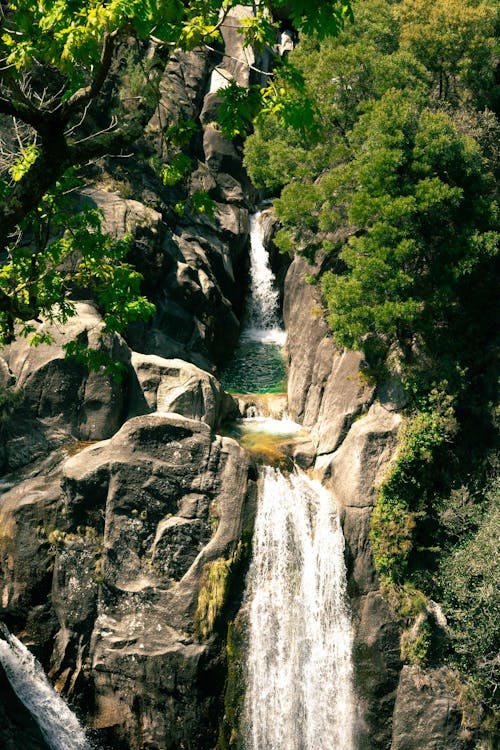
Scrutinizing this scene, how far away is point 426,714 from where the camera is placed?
15.5 m

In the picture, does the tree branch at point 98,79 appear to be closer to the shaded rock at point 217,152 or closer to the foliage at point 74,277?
the foliage at point 74,277

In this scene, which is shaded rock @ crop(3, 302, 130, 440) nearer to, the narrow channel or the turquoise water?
the narrow channel

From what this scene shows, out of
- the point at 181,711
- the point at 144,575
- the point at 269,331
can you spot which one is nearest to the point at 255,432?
the point at 144,575

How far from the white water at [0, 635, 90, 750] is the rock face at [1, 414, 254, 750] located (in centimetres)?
33

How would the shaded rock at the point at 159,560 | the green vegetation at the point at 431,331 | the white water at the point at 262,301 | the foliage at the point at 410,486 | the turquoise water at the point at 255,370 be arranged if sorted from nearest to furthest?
the shaded rock at the point at 159,560, the green vegetation at the point at 431,331, the foliage at the point at 410,486, the turquoise water at the point at 255,370, the white water at the point at 262,301

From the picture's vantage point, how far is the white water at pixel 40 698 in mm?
14352

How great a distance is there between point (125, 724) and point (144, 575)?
338cm

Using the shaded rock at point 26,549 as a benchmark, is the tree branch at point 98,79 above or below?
above

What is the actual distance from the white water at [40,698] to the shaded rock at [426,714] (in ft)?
24.5

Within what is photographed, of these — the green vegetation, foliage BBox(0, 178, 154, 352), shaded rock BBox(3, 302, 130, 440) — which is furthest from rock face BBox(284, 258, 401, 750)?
foliage BBox(0, 178, 154, 352)

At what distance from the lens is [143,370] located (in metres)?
20.0

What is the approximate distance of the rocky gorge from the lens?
15.0 meters

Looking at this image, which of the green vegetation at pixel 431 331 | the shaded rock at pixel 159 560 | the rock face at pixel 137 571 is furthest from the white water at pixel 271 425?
the rock face at pixel 137 571

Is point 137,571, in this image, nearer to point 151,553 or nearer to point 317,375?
point 151,553
